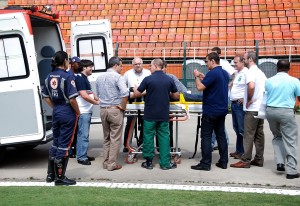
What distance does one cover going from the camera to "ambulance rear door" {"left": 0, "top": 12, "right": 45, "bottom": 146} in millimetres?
7836

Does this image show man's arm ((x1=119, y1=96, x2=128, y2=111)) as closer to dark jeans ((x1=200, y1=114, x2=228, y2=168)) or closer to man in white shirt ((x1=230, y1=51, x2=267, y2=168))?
dark jeans ((x1=200, y1=114, x2=228, y2=168))

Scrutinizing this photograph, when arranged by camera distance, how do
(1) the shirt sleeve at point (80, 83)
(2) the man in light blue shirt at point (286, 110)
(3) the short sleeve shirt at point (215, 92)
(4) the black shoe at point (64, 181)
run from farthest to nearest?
(1) the shirt sleeve at point (80, 83)
(3) the short sleeve shirt at point (215, 92)
(2) the man in light blue shirt at point (286, 110)
(4) the black shoe at point (64, 181)

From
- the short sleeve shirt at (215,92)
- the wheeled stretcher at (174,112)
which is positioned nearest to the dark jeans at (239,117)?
the wheeled stretcher at (174,112)

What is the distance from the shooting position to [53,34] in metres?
9.91

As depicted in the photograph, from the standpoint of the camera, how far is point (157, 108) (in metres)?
7.79

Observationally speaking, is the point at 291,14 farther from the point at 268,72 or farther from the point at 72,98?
the point at 72,98

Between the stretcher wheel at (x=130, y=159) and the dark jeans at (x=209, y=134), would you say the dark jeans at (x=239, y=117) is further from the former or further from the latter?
the stretcher wheel at (x=130, y=159)

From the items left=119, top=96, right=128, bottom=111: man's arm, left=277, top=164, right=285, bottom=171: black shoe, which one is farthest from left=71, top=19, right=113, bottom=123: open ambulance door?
left=277, top=164, right=285, bottom=171: black shoe

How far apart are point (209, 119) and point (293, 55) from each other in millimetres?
10237

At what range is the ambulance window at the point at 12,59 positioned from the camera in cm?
785

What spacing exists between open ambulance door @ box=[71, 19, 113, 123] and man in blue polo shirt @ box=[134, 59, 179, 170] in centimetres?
204

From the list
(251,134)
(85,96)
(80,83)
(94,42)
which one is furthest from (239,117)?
(94,42)

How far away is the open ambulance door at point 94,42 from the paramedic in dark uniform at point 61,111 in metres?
2.78

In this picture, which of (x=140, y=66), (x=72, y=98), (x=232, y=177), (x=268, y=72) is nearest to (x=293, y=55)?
(x=268, y=72)
